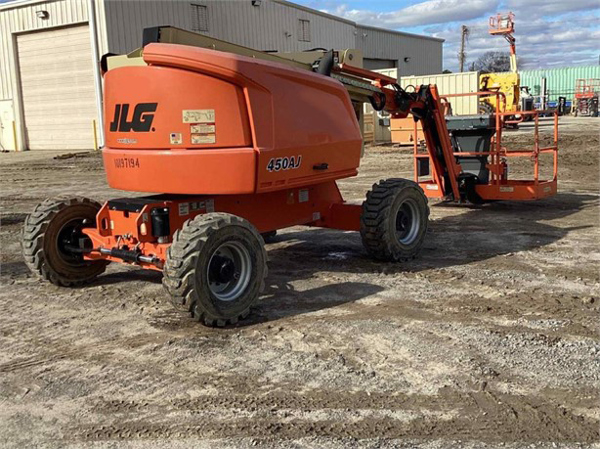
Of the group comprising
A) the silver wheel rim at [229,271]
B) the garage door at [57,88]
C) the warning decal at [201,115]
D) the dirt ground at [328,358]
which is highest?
the garage door at [57,88]

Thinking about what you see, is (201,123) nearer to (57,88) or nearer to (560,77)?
(57,88)

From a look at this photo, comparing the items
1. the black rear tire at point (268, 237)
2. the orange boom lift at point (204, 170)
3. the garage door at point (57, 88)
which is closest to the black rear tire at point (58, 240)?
the orange boom lift at point (204, 170)

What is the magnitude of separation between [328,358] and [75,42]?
23954mm

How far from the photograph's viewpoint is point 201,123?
5.60 m

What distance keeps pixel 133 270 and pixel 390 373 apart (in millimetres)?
3879

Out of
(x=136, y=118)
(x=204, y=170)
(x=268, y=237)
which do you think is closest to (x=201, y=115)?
(x=204, y=170)

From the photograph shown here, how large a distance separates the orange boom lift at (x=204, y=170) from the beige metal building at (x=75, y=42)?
19.2 metres

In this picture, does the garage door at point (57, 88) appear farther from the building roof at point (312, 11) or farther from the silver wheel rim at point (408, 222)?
the silver wheel rim at point (408, 222)

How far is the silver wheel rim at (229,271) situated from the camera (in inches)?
211

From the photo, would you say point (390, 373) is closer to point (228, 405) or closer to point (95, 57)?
point (228, 405)

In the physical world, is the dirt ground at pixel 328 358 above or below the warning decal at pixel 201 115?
below

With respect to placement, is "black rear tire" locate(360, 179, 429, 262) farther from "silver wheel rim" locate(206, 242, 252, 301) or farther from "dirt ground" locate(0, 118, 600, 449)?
"silver wheel rim" locate(206, 242, 252, 301)

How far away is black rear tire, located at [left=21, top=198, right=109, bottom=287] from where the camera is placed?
6297 millimetres

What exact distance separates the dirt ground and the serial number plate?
125 centimetres
